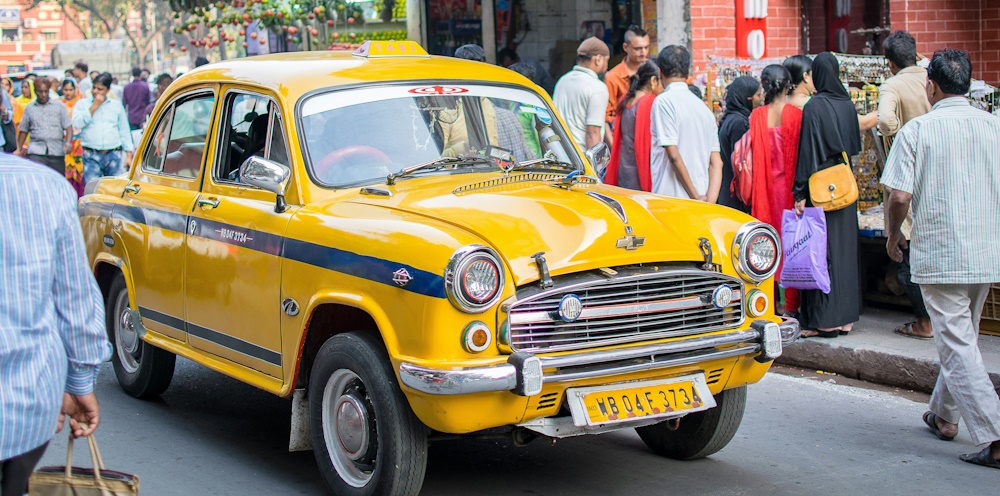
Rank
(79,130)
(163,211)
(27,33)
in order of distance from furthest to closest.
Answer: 1. (27,33)
2. (79,130)
3. (163,211)

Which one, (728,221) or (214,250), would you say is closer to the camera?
(728,221)

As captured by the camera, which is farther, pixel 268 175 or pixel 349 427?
pixel 268 175

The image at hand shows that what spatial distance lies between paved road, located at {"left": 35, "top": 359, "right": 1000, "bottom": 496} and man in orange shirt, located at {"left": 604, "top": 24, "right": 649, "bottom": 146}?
4.26 meters

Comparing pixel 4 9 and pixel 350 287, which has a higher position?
pixel 4 9

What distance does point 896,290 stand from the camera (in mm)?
8273

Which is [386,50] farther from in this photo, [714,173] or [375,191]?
[714,173]

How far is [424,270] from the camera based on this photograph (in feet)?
13.6

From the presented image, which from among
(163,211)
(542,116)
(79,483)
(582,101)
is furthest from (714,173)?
(79,483)

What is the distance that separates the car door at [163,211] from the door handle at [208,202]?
10 cm

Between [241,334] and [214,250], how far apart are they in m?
0.46

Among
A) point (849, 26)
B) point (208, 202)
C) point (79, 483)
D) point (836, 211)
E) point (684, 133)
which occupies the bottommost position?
point (79, 483)

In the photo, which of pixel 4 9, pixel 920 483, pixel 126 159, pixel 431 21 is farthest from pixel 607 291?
pixel 4 9

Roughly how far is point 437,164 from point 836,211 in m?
3.47

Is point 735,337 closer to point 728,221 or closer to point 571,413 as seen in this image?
point 728,221
